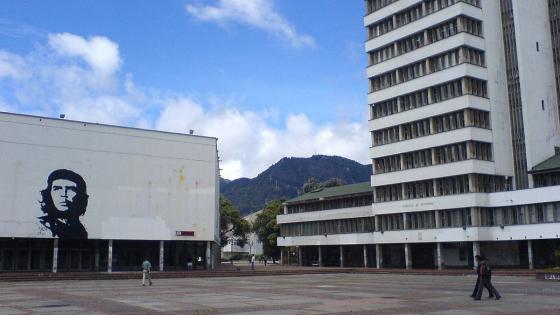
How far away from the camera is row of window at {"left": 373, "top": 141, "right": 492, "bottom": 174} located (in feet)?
213

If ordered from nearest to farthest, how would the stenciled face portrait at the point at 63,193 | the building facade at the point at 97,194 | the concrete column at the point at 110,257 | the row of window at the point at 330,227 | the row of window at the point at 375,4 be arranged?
1. the building facade at the point at 97,194
2. the stenciled face portrait at the point at 63,193
3. the concrete column at the point at 110,257
4. the row of window at the point at 375,4
5. the row of window at the point at 330,227

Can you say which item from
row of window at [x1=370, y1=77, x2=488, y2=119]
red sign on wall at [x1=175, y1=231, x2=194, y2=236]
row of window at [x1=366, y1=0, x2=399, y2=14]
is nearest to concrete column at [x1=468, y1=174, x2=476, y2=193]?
row of window at [x1=370, y1=77, x2=488, y2=119]

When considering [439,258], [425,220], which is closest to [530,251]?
[439,258]

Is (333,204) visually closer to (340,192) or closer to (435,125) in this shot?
(340,192)

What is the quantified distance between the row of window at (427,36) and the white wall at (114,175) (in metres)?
26.2

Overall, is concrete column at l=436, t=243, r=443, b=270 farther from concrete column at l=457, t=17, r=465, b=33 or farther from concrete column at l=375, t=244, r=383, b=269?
concrete column at l=457, t=17, r=465, b=33

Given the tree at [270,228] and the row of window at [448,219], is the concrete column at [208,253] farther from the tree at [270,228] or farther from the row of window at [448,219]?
the tree at [270,228]

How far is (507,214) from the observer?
2459 inches

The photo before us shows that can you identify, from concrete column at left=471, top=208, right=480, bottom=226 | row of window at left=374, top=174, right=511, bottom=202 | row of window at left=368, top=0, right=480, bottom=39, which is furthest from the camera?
row of window at left=368, top=0, right=480, bottom=39

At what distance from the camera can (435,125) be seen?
2717 inches

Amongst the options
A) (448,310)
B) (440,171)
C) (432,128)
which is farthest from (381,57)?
(448,310)

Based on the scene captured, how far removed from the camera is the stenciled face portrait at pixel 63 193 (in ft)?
193

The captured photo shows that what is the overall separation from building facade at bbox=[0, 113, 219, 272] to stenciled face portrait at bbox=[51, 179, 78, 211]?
10cm

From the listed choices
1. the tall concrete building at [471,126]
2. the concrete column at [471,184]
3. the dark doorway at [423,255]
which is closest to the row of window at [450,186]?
the concrete column at [471,184]
